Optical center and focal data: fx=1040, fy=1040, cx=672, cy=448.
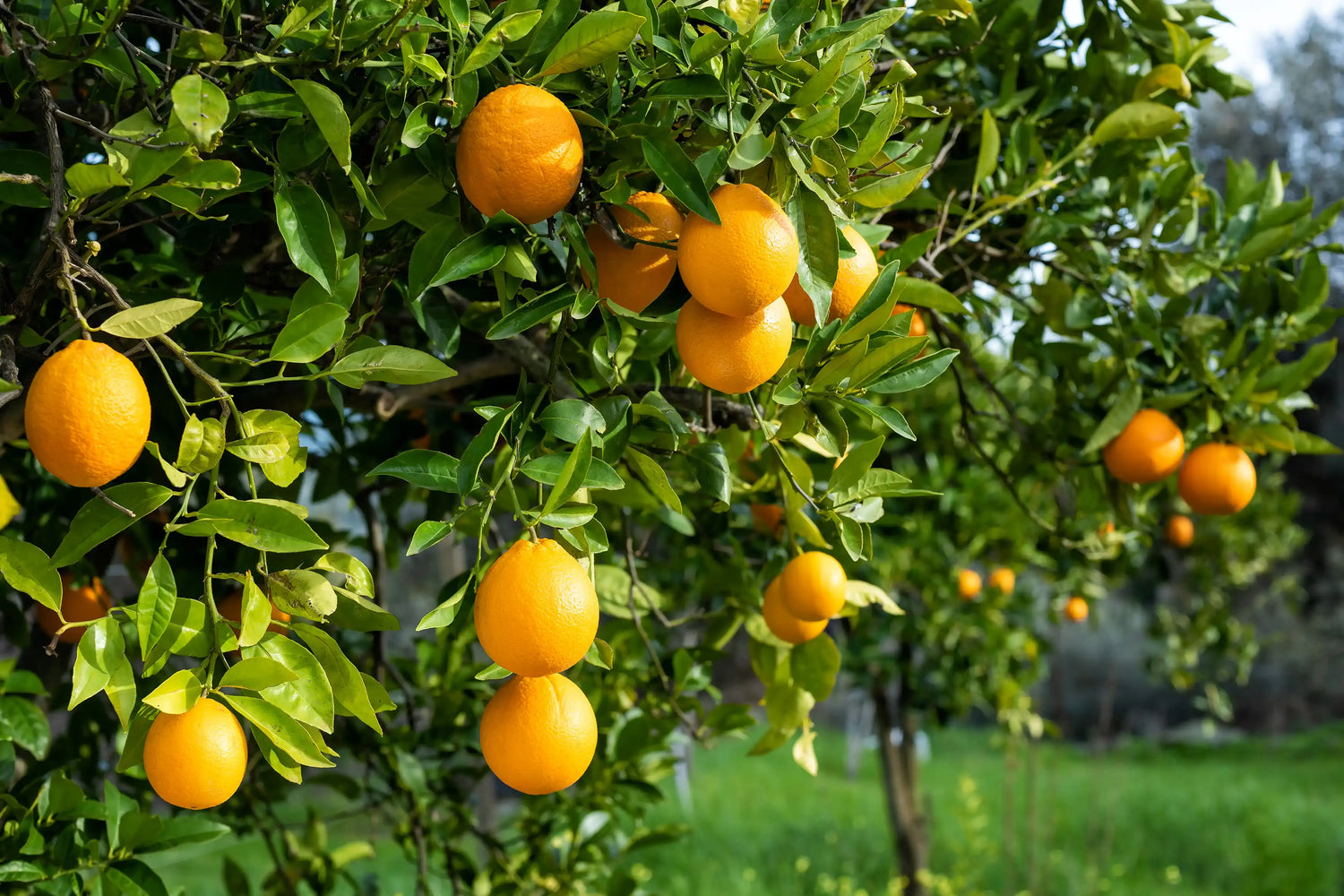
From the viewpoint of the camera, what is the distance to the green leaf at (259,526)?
53 centimetres

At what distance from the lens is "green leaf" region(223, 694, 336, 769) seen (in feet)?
1.77

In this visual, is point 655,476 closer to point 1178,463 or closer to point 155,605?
point 155,605

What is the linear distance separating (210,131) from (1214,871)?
4.46 metres

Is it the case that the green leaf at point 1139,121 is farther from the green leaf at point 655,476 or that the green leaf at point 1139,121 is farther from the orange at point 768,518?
the green leaf at point 655,476

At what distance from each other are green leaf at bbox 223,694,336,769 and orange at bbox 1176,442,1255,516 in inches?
35.3

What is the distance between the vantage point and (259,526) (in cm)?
54

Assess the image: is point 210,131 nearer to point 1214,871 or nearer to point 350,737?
point 350,737

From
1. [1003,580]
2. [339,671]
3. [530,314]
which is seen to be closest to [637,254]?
[530,314]

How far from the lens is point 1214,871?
390cm

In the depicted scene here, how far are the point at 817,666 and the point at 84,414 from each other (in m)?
0.63

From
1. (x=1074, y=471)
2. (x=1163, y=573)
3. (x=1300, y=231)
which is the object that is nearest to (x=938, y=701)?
(x=1163, y=573)

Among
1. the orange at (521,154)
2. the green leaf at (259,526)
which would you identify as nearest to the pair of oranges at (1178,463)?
the orange at (521,154)

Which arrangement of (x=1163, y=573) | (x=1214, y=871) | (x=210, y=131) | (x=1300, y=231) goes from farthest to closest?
(x=1214, y=871)
(x=1163, y=573)
(x=1300, y=231)
(x=210, y=131)

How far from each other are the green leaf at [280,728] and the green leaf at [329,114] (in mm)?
280
